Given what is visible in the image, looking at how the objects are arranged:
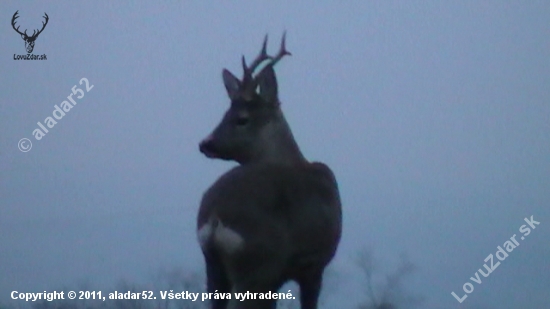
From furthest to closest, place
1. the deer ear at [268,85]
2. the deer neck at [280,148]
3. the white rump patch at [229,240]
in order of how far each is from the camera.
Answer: the deer ear at [268,85] → the deer neck at [280,148] → the white rump patch at [229,240]

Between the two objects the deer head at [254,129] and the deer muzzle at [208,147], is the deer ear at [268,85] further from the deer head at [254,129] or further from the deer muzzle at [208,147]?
the deer muzzle at [208,147]

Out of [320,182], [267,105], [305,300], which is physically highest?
[267,105]

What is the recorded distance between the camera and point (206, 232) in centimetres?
520

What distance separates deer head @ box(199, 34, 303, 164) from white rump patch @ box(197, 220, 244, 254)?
1.69ft

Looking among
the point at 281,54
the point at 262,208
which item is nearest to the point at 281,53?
the point at 281,54

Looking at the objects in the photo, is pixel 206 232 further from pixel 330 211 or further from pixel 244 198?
pixel 330 211

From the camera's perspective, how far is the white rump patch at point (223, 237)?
5.12 metres

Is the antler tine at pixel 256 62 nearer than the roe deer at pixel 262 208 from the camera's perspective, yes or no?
No

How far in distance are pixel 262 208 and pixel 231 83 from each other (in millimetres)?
905

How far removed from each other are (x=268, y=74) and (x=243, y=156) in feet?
1.75

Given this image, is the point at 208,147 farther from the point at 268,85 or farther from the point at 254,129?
the point at 268,85

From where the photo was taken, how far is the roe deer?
16.9 ft

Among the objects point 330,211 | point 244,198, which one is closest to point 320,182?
point 330,211

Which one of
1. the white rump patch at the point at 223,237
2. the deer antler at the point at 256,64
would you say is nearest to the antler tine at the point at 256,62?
the deer antler at the point at 256,64
